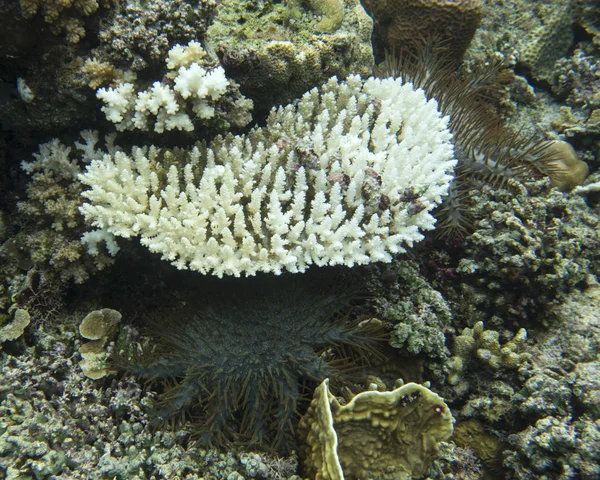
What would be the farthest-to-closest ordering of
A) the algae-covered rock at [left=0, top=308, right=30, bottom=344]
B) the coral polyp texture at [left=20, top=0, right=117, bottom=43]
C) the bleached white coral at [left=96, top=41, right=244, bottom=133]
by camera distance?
the algae-covered rock at [left=0, top=308, right=30, bottom=344]
the bleached white coral at [left=96, top=41, right=244, bottom=133]
the coral polyp texture at [left=20, top=0, right=117, bottom=43]

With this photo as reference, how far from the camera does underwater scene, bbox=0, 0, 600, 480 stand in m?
2.46

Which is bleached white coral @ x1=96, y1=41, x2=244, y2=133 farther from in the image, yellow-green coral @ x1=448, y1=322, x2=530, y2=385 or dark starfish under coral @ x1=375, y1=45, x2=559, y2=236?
yellow-green coral @ x1=448, y1=322, x2=530, y2=385

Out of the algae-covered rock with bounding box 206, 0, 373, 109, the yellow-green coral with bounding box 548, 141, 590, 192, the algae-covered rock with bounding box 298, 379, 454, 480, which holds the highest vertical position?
the algae-covered rock with bounding box 206, 0, 373, 109

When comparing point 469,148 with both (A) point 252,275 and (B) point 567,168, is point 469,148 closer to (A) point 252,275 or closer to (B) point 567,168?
(B) point 567,168

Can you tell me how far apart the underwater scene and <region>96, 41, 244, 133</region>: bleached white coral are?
0.02m

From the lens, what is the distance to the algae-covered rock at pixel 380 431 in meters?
2.56

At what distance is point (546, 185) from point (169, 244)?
3.50m

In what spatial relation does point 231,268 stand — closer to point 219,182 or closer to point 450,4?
point 219,182

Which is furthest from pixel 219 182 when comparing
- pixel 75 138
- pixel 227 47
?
pixel 75 138

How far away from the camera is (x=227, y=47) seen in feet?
8.98

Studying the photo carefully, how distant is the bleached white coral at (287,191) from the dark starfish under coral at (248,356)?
304mm

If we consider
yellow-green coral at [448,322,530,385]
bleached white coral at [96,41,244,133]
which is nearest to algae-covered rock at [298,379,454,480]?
yellow-green coral at [448,322,530,385]

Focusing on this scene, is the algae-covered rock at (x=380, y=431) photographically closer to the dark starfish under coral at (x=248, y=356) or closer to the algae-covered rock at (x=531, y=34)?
the dark starfish under coral at (x=248, y=356)

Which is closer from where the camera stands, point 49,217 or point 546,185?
point 49,217
